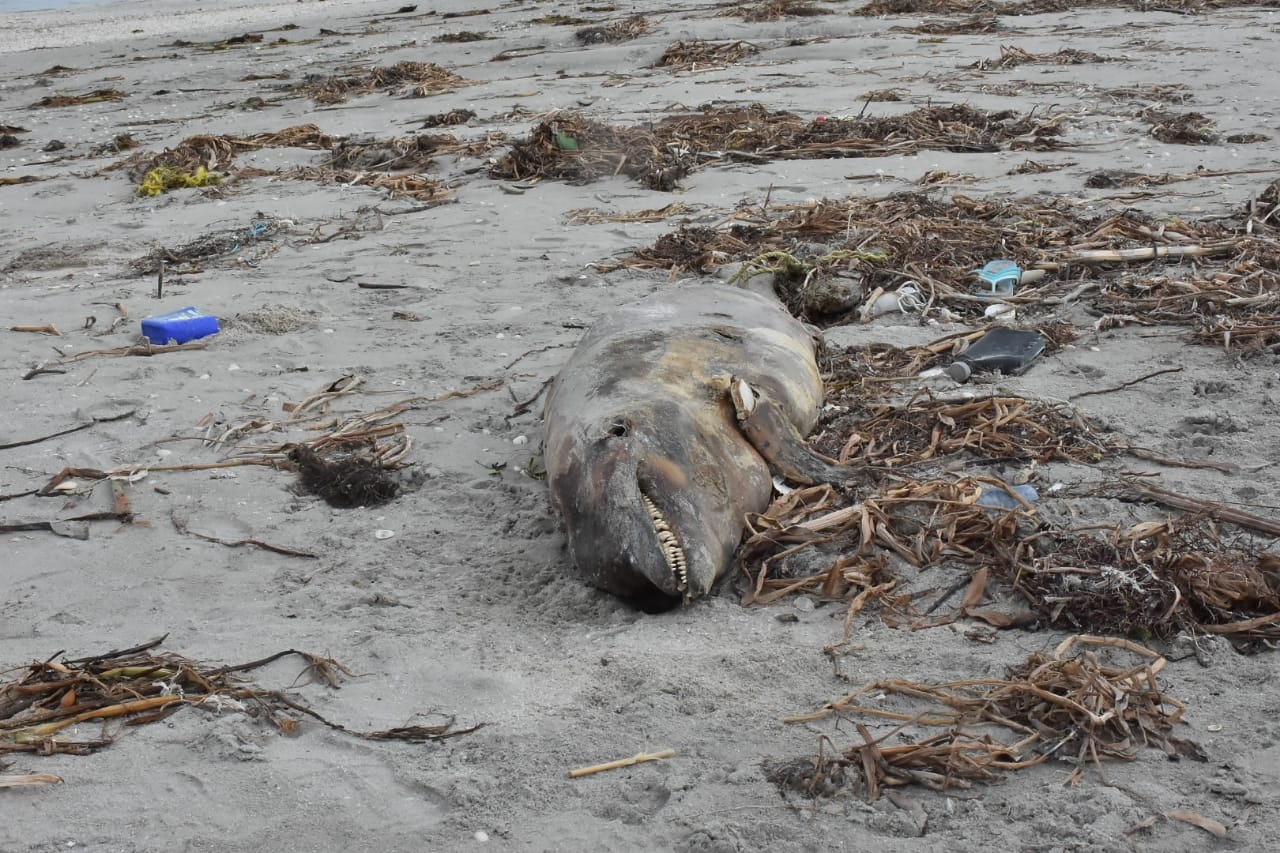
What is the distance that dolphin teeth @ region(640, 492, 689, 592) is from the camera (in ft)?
11.7

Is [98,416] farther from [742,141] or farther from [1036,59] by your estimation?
[1036,59]

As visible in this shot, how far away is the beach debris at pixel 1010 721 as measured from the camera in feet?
9.01

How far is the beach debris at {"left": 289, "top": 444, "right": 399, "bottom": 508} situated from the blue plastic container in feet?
5.97

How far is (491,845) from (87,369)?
429 centimetres

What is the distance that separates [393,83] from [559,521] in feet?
36.0

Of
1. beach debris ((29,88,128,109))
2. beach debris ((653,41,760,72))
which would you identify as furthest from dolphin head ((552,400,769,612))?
beach debris ((29,88,128,109))

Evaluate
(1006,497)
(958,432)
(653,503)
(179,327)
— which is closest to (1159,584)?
(1006,497)

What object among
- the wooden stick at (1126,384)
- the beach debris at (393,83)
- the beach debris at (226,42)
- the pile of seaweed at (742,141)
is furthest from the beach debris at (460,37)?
the wooden stick at (1126,384)

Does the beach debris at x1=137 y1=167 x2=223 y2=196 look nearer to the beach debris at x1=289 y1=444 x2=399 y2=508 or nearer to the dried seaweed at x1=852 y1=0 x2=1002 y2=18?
the beach debris at x1=289 y1=444 x2=399 y2=508

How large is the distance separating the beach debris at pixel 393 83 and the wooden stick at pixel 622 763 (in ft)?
37.6

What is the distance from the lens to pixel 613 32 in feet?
52.7

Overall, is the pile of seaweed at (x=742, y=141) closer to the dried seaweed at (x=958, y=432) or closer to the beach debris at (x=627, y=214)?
the beach debris at (x=627, y=214)

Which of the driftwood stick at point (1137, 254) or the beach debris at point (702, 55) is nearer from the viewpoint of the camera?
the driftwood stick at point (1137, 254)

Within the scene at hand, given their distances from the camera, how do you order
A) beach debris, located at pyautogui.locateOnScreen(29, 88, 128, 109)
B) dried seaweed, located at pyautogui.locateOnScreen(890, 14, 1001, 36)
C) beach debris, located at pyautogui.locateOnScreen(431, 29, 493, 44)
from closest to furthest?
1. dried seaweed, located at pyautogui.locateOnScreen(890, 14, 1001, 36)
2. beach debris, located at pyautogui.locateOnScreen(29, 88, 128, 109)
3. beach debris, located at pyautogui.locateOnScreen(431, 29, 493, 44)
